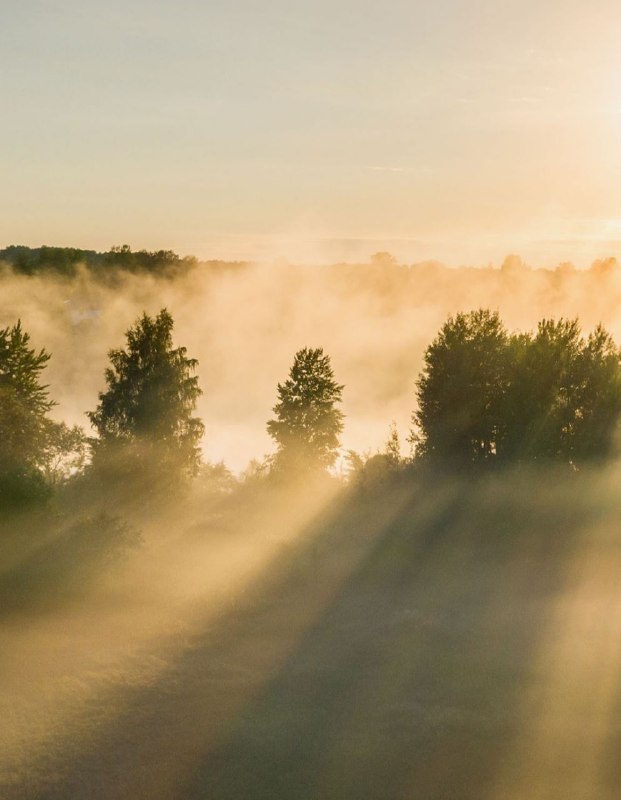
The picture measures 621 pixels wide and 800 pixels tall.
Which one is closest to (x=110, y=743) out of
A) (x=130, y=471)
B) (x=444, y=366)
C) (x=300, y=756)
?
(x=300, y=756)

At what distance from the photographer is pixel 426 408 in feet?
173

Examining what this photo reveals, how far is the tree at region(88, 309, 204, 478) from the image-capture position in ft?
148

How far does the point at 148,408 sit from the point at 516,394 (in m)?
22.4

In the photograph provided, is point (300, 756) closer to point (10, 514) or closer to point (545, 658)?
point (545, 658)

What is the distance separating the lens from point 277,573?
1634 inches

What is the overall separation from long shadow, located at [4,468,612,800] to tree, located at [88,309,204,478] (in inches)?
362

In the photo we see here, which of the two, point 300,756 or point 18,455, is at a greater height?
point 18,455

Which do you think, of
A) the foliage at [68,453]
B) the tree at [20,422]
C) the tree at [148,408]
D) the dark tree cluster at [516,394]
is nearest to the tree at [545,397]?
the dark tree cluster at [516,394]

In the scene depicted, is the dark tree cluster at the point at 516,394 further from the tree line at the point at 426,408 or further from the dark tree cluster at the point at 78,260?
the dark tree cluster at the point at 78,260

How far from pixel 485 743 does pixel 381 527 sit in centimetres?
2604

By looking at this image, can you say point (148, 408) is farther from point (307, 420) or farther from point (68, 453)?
point (307, 420)

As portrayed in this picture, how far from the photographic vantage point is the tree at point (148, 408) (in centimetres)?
4512

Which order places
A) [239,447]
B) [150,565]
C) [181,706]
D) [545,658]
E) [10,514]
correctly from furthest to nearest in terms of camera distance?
[239,447] < [150,565] < [10,514] < [545,658] < [181,706]

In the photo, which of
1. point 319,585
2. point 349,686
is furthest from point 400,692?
point 319,585
